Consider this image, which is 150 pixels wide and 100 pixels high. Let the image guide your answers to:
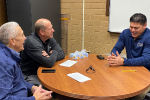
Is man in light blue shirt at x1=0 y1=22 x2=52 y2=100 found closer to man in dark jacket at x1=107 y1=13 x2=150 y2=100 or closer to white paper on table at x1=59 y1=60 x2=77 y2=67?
white paper on table at x1=59 y1=60 x2=77 y2=67

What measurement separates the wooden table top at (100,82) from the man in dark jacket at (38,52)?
0.13m

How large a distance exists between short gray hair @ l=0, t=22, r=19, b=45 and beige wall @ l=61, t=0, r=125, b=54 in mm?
2429

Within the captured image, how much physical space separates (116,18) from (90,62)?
1619 mm

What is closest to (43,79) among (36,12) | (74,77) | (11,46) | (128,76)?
(74,77)

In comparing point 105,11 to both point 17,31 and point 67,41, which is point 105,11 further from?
point 17,31

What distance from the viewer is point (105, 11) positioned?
3309 mm

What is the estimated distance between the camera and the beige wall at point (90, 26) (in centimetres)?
338

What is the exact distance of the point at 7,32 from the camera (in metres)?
1.25

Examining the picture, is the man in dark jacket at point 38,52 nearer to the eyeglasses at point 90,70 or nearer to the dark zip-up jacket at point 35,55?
the dark zip-up jacket at point 35,55

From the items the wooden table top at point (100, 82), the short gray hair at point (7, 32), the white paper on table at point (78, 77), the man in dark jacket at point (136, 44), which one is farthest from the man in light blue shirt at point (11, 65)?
the man in dark jacket at point (136, 44)

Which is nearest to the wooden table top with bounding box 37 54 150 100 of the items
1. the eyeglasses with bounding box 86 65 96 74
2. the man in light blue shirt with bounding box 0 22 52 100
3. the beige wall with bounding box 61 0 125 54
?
the eyeglasses with bounding box 86 65 96 74

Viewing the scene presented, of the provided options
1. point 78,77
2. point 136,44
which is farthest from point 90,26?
point 78,77

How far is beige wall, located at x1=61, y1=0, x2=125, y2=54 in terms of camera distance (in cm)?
338

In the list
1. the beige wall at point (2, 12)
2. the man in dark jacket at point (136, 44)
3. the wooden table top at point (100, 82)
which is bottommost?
the wooden table top at point (100, 82)
